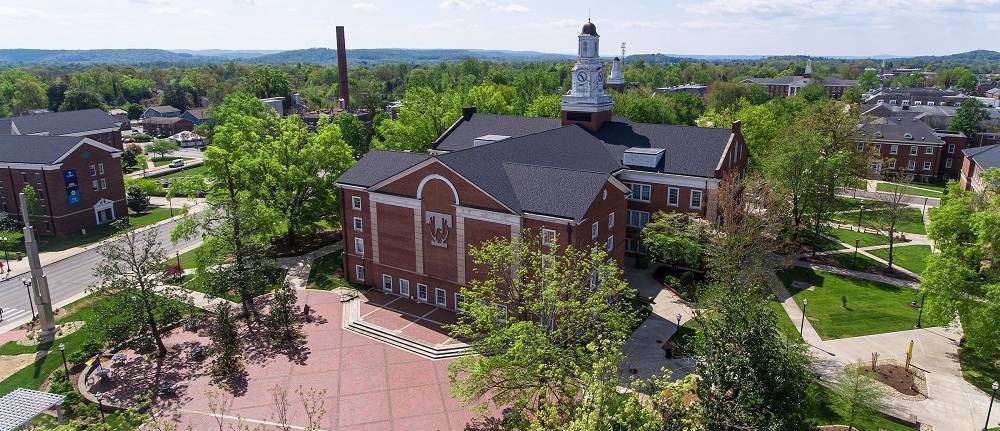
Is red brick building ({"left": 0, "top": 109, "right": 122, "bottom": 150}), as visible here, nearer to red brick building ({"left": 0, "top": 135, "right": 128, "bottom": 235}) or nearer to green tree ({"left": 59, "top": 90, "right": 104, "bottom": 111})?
red brick building ({"left": 0, "top": 135, "right": 128, "bottom": 235})

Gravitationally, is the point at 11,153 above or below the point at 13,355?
above

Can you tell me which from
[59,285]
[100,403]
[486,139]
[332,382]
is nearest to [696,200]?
[486,139]

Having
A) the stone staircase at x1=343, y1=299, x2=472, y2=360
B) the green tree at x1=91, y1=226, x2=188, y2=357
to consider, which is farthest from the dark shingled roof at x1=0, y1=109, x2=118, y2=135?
the stone staircase at x1=343, y1=299, x2=472, y2=360

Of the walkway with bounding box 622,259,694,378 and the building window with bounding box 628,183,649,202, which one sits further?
the building window with bounding box 628,183,649,202

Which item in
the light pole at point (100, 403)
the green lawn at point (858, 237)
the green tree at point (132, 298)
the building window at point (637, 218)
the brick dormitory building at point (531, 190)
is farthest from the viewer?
the green lawn at point (858, 237)

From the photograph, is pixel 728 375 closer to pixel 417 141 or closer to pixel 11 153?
pixel 417 141

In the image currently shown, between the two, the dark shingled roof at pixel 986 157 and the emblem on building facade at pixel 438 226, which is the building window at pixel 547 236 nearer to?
the emblem on building facade at pixel 438 226

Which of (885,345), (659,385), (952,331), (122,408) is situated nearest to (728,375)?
(659,385)

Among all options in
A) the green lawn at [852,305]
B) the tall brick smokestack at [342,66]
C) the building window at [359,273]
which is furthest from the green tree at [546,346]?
the tall brick smokestack at [342,66]
